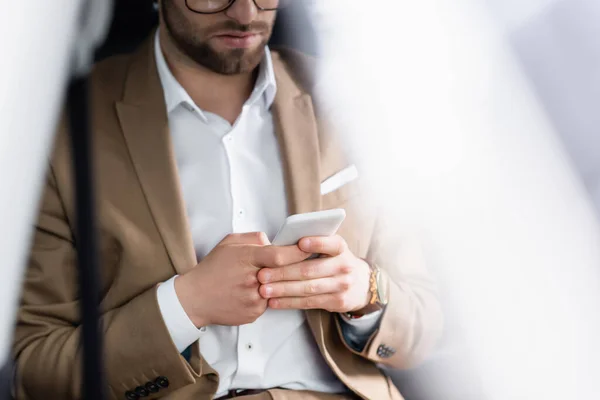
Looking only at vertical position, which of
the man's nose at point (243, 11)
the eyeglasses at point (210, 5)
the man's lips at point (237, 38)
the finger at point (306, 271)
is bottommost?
the finger at point (306, 271)

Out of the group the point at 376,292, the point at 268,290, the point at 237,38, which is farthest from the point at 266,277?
the point at 237,38

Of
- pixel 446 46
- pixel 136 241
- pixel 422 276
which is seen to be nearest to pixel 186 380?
pixel 136 241

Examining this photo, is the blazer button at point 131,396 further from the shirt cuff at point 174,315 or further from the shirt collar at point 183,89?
the shirt collar at point 183,89

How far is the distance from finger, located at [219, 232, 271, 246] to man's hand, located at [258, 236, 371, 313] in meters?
0.02

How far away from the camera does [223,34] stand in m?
0.63

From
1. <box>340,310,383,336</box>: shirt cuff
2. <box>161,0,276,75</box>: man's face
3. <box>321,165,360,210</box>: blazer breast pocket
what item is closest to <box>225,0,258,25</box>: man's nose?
<box>161,0,276,75</box>: man's face

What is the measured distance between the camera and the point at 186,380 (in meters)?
0.57

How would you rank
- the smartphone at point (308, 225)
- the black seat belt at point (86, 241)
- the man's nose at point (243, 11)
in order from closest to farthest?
the black seat belt at point (86, 241) → the smartphone at point (308, 225) → the man's nose at point (243, 11)

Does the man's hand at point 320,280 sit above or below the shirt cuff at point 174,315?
below

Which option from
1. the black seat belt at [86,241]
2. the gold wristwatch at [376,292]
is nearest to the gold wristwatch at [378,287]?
the gold wristwatch at [376,292]

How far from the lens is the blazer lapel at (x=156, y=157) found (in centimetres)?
58

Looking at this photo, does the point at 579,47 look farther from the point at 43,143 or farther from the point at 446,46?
the point at 43,143

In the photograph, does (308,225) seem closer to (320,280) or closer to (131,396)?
(320,280)

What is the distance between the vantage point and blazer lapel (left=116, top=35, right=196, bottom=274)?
1.92 ft
